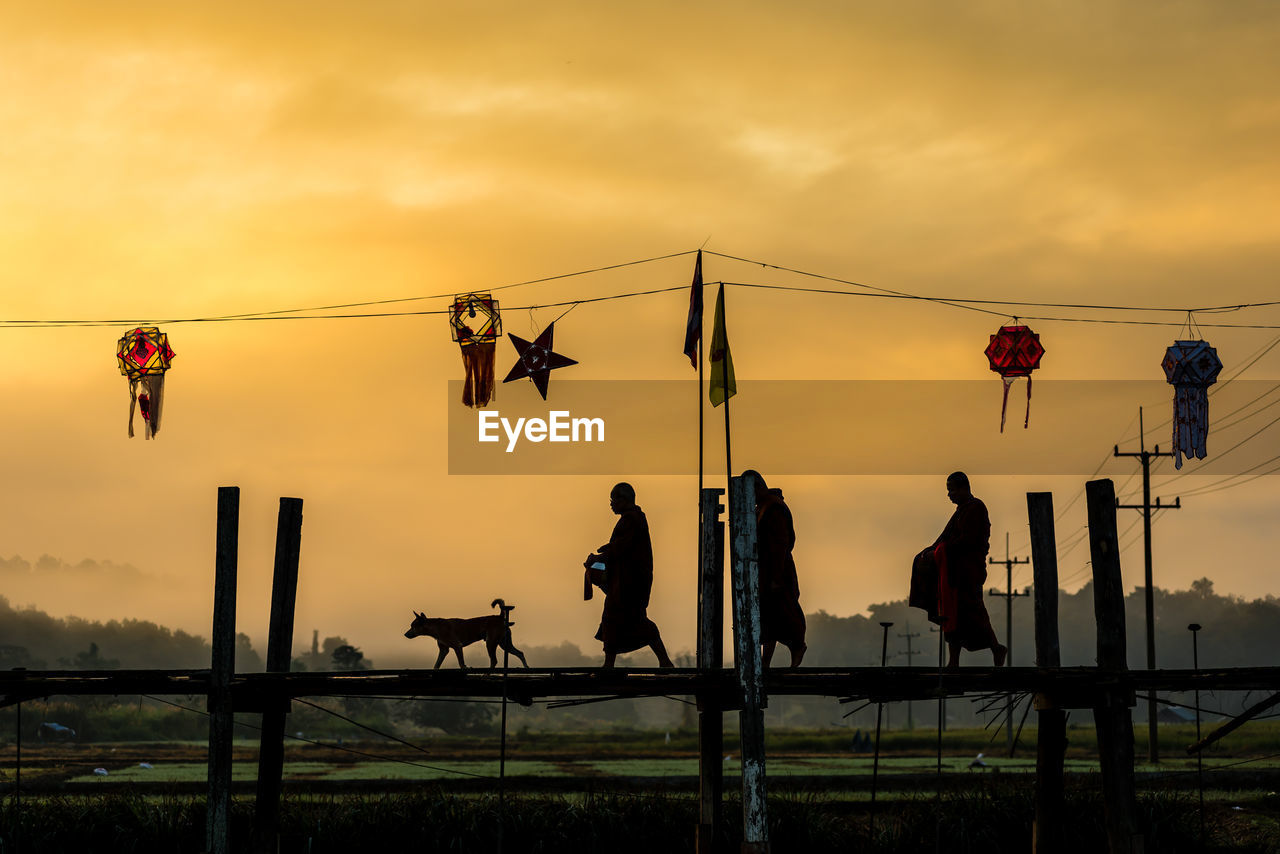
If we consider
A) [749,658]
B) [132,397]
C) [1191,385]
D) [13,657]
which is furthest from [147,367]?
[13,657]

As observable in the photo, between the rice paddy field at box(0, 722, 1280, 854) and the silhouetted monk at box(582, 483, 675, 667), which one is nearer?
the silhouetted monk at box(582, 483, 675, 667)

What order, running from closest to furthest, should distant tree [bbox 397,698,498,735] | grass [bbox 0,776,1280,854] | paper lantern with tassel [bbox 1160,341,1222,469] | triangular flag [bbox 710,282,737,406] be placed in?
triangular flag [bbox 710,282,737,406] → grass [bbox 0,776,1280,854] → paper lantern with tassel [bbox 1160,341,1222,469] → distant tree [bbox 397,698,498,735]

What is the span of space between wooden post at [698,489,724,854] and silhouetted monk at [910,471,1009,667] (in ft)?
6.85

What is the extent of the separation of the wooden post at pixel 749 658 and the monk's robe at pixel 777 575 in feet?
2.78

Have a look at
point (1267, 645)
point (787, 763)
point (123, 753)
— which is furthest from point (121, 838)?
point (1267, 645)

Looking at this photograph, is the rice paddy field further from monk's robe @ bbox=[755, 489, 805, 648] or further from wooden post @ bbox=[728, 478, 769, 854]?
monk's robe @ bbox=[755, 489, 805, 648]

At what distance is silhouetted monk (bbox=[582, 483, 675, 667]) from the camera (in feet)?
46.9

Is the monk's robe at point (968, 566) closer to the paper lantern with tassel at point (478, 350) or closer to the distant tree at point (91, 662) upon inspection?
the paper lantern with tassel at point (478, 350)

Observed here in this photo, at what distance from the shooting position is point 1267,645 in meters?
112

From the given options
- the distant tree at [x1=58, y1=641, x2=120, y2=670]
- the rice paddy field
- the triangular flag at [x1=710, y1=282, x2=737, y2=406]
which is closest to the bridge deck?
the rice paddy field

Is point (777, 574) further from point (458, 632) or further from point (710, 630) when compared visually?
point (458, 632)

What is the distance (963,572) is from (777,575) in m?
1.96

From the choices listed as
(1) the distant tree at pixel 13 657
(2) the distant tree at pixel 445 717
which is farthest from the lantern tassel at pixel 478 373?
(1) the distant tree at pixel 13 657

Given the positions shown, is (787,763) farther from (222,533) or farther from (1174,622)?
(1174,622)
